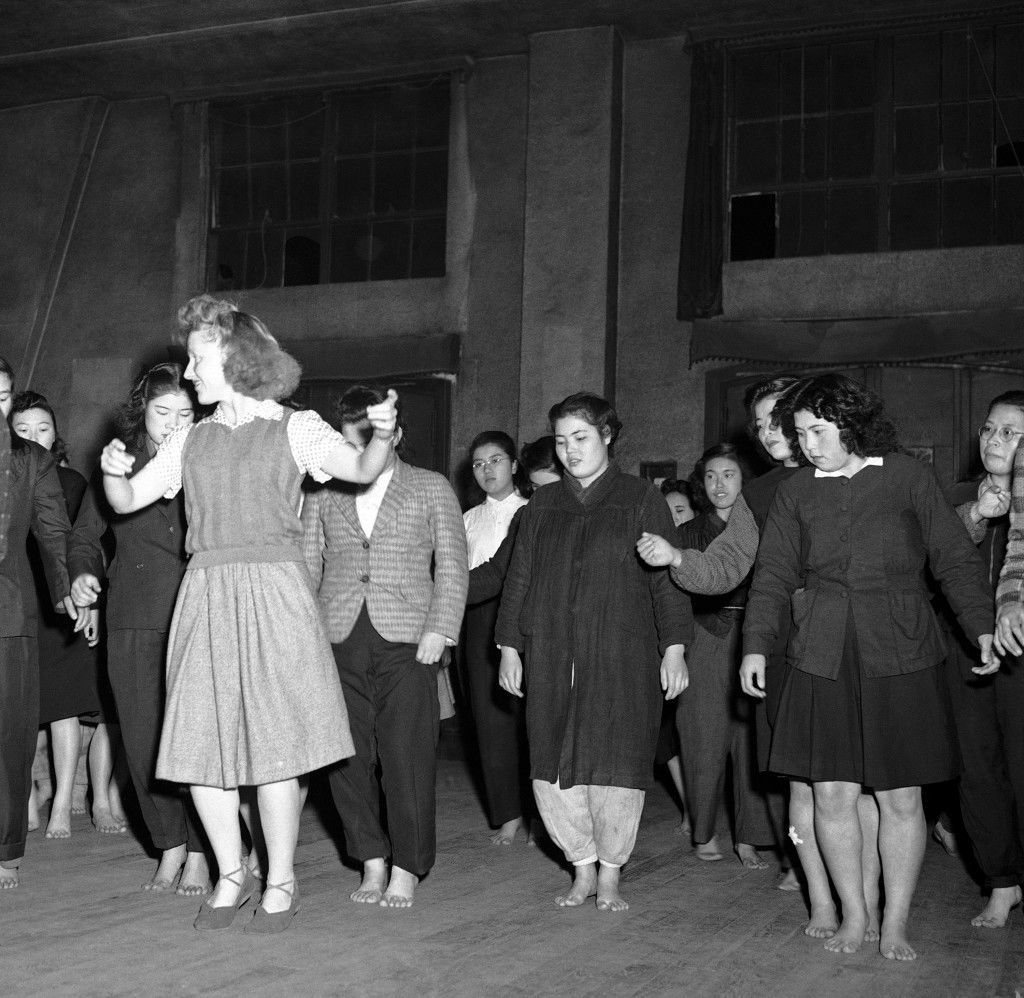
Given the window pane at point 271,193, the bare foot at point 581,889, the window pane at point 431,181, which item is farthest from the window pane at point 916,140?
the bare foot at point 581,889

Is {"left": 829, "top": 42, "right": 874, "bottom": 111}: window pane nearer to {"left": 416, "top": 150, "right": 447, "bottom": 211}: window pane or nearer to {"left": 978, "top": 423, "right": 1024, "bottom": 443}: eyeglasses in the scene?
{"left": 416, "top": 150, "right": 447, "bottom": 211}: window pane

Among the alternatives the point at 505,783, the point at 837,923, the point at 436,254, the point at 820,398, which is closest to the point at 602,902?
the point at 837,923

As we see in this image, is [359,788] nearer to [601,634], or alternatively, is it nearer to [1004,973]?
[601,634]

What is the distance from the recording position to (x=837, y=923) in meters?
3.79

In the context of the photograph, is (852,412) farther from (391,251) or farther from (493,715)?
(391,251)

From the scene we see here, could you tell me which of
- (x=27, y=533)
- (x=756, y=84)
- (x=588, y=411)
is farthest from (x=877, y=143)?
(x=27, y=533)

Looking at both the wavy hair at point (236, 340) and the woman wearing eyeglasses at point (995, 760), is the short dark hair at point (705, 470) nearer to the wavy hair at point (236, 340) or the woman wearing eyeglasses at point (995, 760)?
the woman wearing eyeglasses at point (995, 760)

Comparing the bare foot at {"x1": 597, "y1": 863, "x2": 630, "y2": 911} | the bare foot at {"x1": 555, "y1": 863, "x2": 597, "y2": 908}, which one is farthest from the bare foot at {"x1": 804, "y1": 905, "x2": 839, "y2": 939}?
the bare foot at {"x1": 555, "y1": 863, "x2": 597, "y2": 908}

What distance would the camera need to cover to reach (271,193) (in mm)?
10742

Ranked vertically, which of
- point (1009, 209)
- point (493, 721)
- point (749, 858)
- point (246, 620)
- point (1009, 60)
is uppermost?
point (1009, 60)

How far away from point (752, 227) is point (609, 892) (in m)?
6.41

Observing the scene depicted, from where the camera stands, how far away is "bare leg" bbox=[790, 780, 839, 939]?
370cm

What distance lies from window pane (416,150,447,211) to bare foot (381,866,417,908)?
714 centimetres

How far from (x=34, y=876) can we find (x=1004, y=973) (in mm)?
3054
